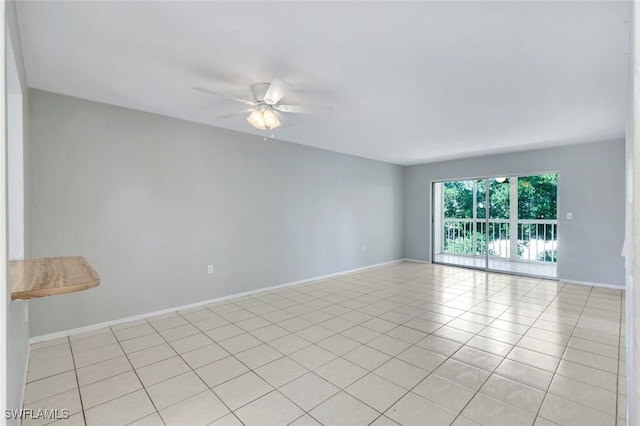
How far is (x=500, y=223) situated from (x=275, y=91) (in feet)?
22.3

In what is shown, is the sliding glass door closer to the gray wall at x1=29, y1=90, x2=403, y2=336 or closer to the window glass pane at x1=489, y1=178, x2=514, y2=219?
the window glass pane at x1=489, y1=178, x2=514, y2=219

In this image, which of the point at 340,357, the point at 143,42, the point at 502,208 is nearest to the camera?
the point at 143,42

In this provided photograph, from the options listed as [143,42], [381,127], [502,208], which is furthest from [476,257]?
[143,42]

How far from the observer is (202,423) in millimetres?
1768

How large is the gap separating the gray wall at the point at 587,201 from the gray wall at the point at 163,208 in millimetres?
3706

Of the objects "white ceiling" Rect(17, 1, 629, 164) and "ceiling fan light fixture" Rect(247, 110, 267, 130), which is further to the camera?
"ceiling fan light fixture" Rect(247, 110, 267, 130)

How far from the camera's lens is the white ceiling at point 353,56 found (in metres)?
1.74

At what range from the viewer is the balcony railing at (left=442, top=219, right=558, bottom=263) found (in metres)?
6.49

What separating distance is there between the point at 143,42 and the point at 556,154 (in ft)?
20.0

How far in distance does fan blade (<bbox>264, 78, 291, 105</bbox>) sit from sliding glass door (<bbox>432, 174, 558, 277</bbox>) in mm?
5061

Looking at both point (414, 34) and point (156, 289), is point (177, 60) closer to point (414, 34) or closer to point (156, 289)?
point (414, 34)

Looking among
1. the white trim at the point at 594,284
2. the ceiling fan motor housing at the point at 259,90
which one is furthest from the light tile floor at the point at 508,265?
the ceiling fan motor housing at the point at 259,90

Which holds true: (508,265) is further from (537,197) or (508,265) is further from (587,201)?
(587,201)

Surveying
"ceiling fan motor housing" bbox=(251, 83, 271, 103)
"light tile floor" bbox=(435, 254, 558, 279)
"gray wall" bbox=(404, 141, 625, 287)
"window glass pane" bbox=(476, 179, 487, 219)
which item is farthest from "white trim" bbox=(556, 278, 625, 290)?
"ceiling fan motor housing" bbox=(251, 83, 271, 103)
